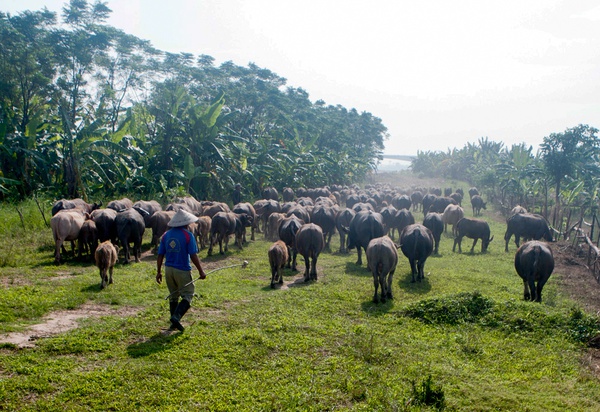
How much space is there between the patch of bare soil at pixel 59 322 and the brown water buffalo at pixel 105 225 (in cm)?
494

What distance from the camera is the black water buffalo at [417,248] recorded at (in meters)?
13.9

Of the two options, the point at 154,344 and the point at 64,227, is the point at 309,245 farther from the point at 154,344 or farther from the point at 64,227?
the point at 64,227

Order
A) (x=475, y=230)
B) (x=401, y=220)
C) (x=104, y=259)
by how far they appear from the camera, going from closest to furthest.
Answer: (x=104, y=259) → (x=475, y=230) → (x=401, y=220)

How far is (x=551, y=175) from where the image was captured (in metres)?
28.2

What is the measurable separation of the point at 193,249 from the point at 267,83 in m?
43.2

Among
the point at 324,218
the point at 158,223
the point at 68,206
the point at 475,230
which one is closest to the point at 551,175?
the point at 475,230

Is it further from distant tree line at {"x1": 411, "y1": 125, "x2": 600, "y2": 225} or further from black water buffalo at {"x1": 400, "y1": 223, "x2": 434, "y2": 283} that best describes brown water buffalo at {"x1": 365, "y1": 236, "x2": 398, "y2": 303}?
distant tree line at {"x1": 411, "y1": 125, "x2": 600, "y2": 225}

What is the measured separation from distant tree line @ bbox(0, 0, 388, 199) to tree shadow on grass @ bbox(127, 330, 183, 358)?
1387 cm

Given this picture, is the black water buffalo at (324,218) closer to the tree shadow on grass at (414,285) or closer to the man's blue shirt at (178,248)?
the tree shadow on grass at (414,285)

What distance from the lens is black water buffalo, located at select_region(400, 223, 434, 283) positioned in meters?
13.9

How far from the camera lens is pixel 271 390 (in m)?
6.36

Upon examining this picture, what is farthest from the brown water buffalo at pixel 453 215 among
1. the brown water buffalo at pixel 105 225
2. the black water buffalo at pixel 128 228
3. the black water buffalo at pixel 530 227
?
the brown water buffalo at pixel 105 225

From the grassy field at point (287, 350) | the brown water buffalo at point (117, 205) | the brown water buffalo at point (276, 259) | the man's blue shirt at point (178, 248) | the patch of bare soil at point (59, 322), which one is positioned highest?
the brown water buffalo at point (117, 205)

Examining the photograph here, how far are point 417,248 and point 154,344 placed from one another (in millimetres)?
8684
